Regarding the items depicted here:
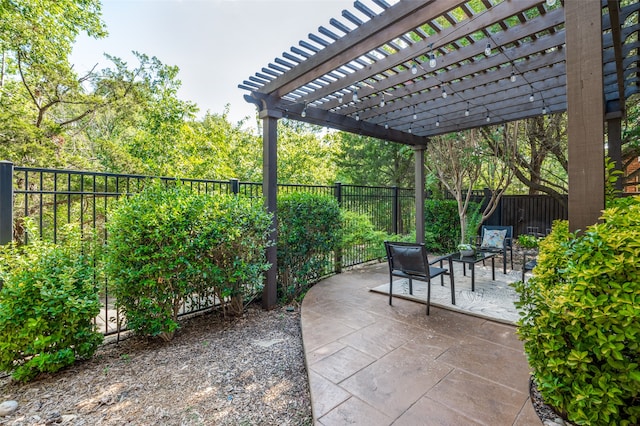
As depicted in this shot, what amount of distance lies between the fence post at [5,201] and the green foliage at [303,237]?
264 cm

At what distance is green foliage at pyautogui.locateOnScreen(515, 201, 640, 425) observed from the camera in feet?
4.23

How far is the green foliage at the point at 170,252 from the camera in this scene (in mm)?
2674

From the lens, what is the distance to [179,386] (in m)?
2.16

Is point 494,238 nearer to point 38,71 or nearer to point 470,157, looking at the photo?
point 470,157

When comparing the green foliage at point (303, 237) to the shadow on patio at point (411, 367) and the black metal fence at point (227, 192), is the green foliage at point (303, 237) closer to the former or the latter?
the black metal fence at point (227, 192)

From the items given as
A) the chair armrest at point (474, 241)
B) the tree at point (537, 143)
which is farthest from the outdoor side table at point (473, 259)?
the tree at point (537, 143)

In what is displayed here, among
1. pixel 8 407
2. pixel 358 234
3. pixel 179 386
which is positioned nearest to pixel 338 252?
pixel 358 234

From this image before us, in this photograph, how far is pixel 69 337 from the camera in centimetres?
237

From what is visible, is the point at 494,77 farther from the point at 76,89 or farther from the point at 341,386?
the point at 76,89

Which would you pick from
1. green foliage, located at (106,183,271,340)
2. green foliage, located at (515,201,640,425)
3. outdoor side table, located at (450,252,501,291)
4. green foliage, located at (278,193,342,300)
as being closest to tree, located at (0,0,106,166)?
green foliage, located at (106,183,271,340)

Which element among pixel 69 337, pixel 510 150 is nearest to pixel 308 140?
pixel 510 150

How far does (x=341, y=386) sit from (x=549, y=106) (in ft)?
16.3

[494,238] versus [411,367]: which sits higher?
[494,238]

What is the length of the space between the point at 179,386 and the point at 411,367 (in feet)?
5.85
